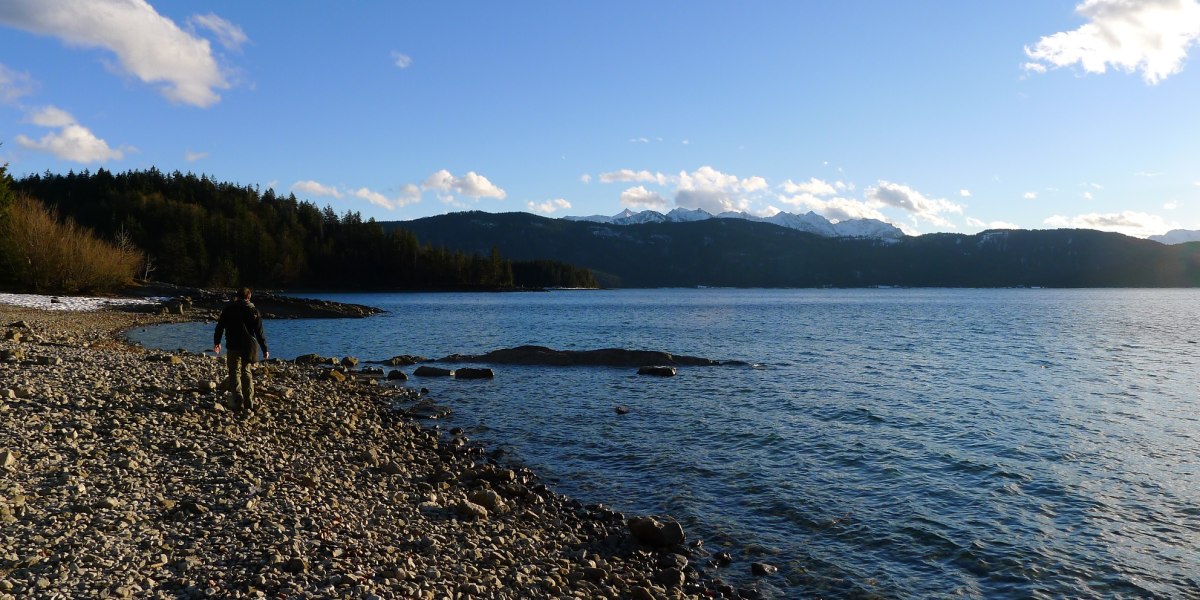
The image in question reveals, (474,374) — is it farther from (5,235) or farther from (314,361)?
(5,235)

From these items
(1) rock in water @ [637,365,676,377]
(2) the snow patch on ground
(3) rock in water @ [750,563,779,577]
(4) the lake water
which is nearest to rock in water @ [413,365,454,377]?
(4) the lake water

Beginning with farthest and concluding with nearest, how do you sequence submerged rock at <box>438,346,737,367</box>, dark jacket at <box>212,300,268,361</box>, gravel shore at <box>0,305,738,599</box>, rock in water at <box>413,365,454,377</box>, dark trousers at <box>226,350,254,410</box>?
submerged rock at <box>438,346,737,367</box> < rock in water at <box>413,365,454,377</box> < dark trousers at <box>226,350,254,410</box> < dark jacket at <box>212,300,268,361</box> < gravel shore at <box>0,305,738,599</box>

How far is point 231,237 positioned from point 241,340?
16195cm

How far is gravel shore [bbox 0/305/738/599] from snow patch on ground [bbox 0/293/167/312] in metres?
48.3

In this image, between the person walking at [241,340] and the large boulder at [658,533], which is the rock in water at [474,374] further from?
the large boulder at [658,533]

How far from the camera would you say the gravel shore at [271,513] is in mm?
8609

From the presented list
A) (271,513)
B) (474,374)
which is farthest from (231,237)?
(271,513)

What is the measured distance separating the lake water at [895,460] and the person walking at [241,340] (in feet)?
23.8

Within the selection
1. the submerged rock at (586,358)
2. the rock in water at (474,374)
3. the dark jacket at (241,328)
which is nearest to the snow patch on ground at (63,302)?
the submerged rock at (586,358)

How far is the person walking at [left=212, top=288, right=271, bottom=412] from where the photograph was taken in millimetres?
18531

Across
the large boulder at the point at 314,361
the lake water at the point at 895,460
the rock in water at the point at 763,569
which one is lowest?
the rock in water at the point at 763,569

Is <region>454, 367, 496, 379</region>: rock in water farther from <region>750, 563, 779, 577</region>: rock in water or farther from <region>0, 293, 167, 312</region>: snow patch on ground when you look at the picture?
<region>0, 293, 167, 312</region>: snow patch on ground

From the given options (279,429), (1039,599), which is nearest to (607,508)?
(1039,599)

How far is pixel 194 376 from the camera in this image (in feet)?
81.3
